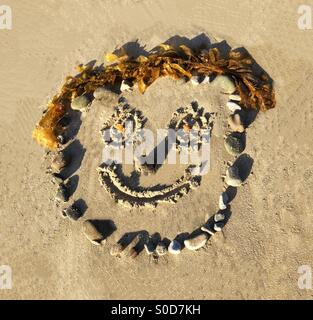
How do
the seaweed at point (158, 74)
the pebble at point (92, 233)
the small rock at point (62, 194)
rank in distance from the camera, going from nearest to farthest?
the pebble at point (92, 233) → the seaweed at point (158, 74) → the small rock at point (62, 194)

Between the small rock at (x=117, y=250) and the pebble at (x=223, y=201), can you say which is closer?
the pebble at (x=223, y=201)

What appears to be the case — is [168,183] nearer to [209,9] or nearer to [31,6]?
[209,9]

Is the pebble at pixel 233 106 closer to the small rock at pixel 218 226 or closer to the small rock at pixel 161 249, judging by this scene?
the small rock at pixel 218 226

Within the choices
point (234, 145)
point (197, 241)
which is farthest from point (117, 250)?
point (234, 145)

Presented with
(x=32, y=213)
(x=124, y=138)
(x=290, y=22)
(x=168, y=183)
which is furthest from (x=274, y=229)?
(x=32, y=213)

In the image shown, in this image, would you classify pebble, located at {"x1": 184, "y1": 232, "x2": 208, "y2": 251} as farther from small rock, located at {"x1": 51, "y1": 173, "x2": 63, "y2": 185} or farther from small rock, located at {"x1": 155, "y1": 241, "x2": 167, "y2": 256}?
small rock, located at {"x1": 51, "y1": 173, "x2": 63, "y2": 185}

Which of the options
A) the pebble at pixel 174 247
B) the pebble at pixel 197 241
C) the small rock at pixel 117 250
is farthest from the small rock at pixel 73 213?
the pebble at pixel 197 241
